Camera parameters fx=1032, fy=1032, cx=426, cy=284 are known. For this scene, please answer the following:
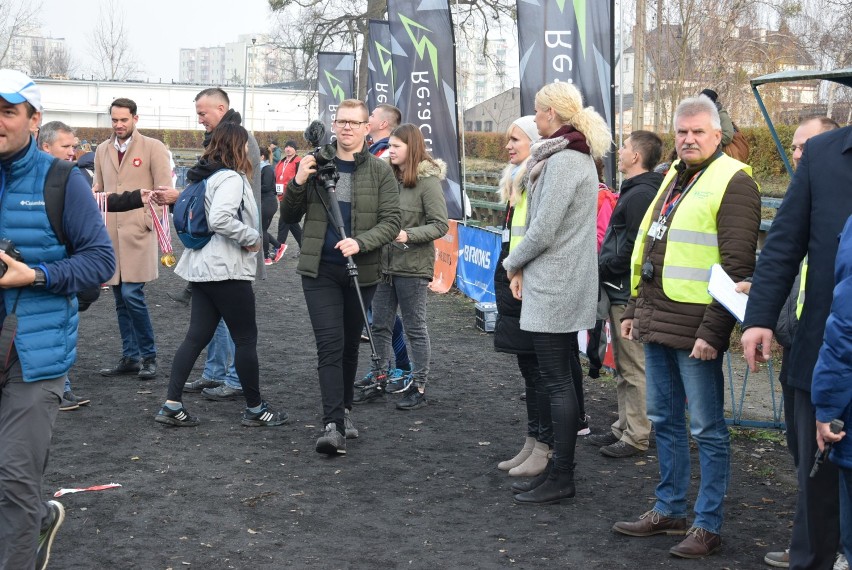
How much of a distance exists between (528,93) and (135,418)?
14.5 feet

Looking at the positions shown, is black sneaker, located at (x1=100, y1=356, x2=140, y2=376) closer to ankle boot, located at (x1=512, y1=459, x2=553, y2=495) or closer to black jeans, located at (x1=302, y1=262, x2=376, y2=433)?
black jeans, located at (x1=302, y1=262, x2=376, y2=433)

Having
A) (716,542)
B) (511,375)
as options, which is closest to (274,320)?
(511,375)

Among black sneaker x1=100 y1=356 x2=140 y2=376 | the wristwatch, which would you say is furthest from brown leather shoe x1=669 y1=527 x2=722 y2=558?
black sneaker x1=100 y1=356 x2=140 y2=376

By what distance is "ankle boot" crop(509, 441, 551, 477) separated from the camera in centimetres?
590

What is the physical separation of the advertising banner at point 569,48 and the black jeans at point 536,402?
2.96 m

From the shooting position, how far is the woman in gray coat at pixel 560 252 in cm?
523

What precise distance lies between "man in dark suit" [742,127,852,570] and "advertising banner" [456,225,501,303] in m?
7.81

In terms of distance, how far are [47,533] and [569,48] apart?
6.28 meters

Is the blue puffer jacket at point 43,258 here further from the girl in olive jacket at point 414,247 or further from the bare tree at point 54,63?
the bare tree at point 54,63

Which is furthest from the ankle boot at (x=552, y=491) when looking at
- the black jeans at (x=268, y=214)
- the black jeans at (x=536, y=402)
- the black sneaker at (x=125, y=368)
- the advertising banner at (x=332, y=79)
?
the advertising banner at (x=332, y=79)

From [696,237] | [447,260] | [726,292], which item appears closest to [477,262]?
[447,260]

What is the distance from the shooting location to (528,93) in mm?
9148

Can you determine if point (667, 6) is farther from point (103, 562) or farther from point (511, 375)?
point (103, 562)

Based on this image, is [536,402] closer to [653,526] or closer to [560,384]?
[560,384]
